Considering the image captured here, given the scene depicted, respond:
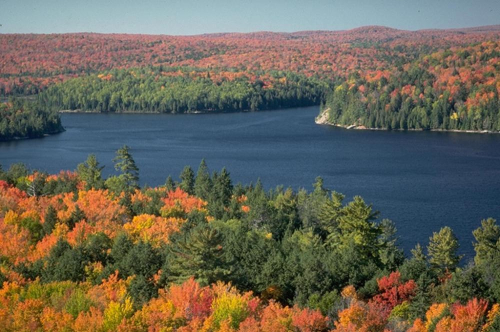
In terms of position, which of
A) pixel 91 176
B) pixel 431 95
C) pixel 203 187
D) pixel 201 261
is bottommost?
pixel 203 187

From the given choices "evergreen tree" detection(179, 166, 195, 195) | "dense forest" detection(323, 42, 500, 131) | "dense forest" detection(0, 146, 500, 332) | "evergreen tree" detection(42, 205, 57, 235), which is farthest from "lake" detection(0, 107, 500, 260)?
"evergreen tree" detection(42, 205, 57, 235)

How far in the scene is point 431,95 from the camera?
107875 mm

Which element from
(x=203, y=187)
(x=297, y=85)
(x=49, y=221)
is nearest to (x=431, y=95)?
(x=297, y=85)

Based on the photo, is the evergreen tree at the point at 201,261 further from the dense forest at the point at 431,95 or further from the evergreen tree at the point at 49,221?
the dense forest at the point at 431,95

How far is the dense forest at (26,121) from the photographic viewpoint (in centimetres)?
9300

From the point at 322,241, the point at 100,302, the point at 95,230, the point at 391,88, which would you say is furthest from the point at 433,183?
the point at 391,88

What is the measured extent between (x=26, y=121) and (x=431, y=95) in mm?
54294

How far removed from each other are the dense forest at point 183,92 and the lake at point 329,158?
21908mm

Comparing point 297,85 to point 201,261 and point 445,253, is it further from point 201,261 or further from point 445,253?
point 201,261

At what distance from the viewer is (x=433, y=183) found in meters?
58.2

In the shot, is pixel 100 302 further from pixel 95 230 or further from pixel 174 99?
pixel 174 99

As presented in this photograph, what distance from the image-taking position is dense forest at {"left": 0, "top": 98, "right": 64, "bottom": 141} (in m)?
93.0

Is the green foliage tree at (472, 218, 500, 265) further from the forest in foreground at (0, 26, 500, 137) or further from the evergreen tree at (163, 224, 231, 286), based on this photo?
the forest in foreground at (0, 26, 500, 137)

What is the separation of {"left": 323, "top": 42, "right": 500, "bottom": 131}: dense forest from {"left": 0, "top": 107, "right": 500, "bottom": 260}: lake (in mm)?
4826
